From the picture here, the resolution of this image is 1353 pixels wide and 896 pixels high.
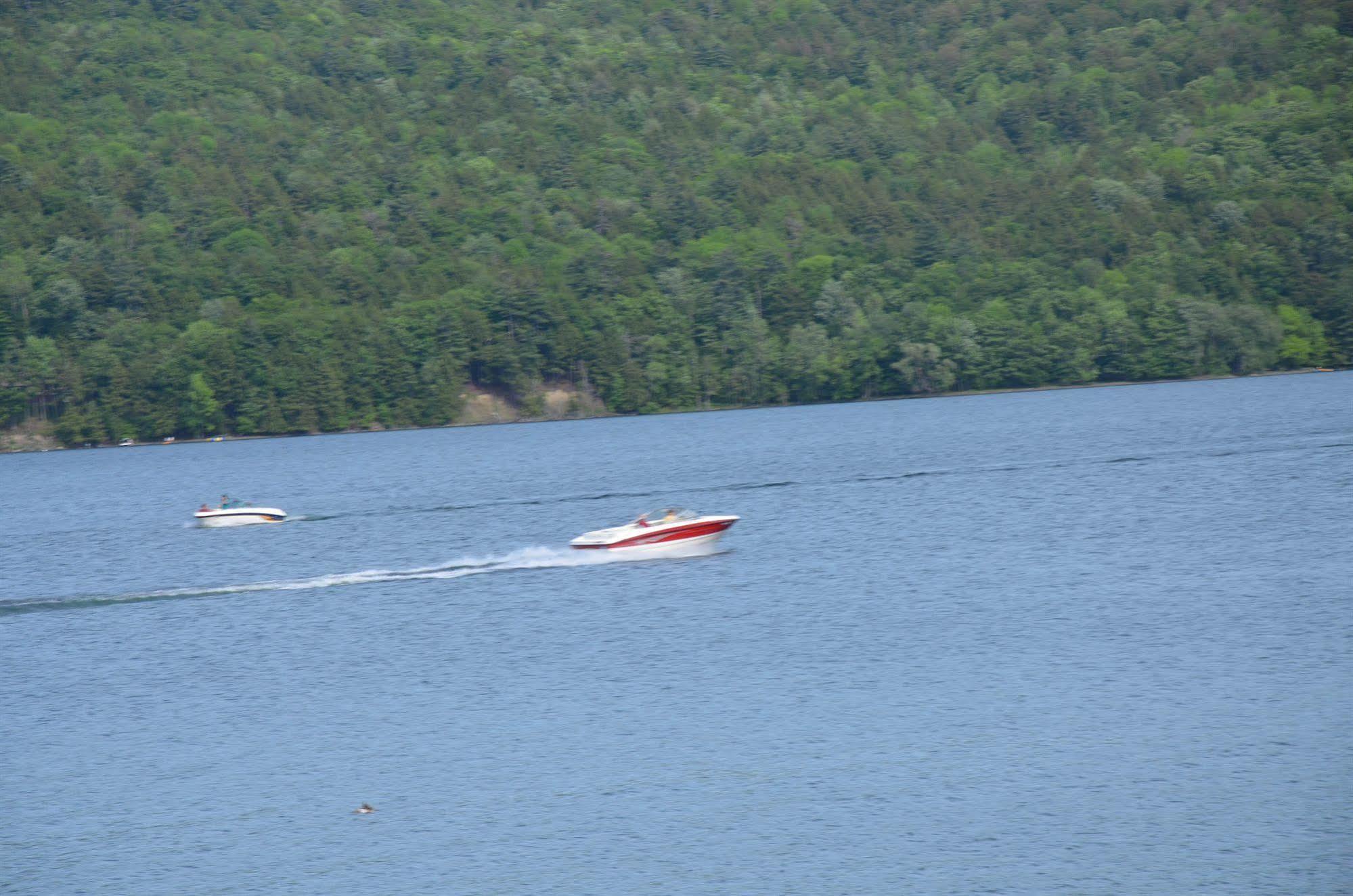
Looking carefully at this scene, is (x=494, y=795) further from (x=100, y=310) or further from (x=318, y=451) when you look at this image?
(x=100, y=310)

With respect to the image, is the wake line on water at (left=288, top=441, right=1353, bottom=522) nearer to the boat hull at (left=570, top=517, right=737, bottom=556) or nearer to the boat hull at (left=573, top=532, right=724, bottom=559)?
the boat hull at (left=573, top=532, right=724, bottom=559)

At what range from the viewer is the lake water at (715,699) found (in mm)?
29453

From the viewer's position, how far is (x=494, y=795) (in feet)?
110

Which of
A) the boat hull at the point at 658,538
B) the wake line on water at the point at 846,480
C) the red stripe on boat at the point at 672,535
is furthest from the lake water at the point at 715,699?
the wake line on water at the point at 846,480

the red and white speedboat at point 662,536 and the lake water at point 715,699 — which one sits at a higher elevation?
the red and white speedboat at point 662,536

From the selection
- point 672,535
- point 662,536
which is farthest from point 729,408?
point 662,536

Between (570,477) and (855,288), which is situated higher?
(855,288)

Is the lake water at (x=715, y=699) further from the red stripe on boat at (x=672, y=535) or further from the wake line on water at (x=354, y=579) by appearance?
the red stripe on boat at (x=672, y=535)

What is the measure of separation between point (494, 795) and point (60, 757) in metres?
12.3

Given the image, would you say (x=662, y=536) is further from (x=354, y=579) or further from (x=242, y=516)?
(x=242, y=516)

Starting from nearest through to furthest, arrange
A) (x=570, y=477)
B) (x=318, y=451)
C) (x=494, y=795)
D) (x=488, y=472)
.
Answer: (x=494, y=795) < (x=570, y=477) < (x=488, y=472) < (x=318, y=451)

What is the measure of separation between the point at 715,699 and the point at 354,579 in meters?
27.2

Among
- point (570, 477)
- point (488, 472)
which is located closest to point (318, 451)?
point (488, 472)

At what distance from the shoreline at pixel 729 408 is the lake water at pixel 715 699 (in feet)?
300
